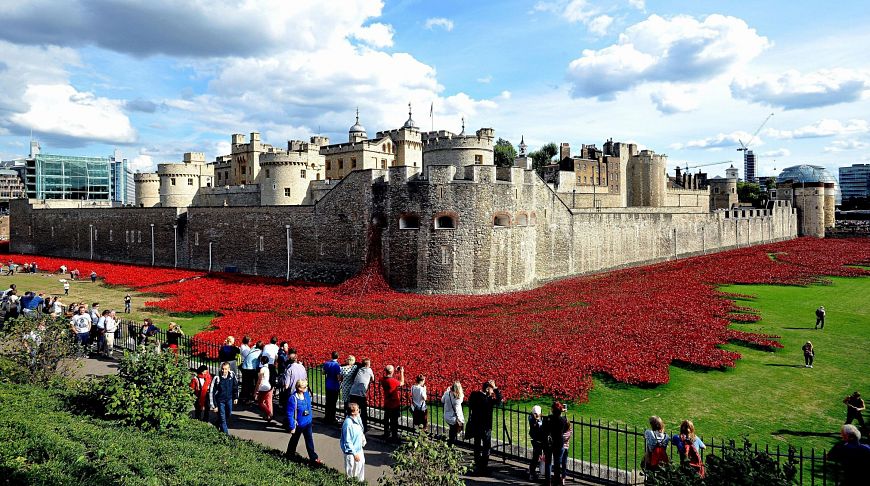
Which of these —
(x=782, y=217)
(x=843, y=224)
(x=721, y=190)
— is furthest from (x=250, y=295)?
(x=843, y=224)

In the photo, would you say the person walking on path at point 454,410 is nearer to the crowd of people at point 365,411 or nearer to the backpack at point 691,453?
the crowd of people at point 365,411

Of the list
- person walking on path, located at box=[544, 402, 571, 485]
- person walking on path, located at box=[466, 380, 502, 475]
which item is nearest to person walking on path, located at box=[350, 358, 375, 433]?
person walking on path, located at box=[466, 380, 502, 475]

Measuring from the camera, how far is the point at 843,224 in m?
94.5

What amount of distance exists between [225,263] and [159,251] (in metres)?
10.0

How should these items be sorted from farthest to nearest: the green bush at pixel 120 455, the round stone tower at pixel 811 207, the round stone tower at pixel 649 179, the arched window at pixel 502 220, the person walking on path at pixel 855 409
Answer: the round stone tower at pixel 811 207 → the round stone tower at pixel 649 179 → the arched window at pixel 502 220 → the person walking on path at pixel 855 409 → the green bush at pixel 120 455

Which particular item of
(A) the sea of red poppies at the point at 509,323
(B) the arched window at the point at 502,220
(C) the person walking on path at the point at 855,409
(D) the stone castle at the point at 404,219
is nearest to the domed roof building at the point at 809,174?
(D) the stone castle at the point at 404,219

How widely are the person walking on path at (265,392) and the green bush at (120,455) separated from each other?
146 centimetres

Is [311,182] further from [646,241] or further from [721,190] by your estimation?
[721,190]

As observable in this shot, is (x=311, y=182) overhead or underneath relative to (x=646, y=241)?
overhead

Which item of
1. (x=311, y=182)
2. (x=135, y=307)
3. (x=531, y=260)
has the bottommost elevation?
(x=135, y=307)

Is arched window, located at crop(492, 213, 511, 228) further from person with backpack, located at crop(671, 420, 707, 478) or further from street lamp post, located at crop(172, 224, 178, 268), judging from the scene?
street lamp post, located at crop(172, 224, 178, 268)

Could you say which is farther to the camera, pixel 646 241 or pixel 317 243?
pixel 646 241

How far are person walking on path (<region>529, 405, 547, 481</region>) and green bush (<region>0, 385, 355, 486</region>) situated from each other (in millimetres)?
3267

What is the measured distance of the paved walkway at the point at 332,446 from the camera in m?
9.38
